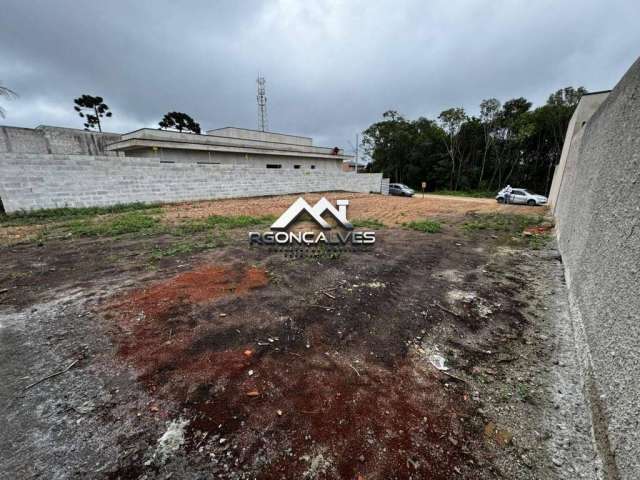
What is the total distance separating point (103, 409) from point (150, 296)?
1553mm

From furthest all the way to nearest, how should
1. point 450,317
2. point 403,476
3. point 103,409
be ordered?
point 450,317
point 103,409
point 403,476

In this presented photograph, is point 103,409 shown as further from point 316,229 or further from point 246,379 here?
point 316,229

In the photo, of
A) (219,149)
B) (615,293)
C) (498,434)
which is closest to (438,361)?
(498,434)

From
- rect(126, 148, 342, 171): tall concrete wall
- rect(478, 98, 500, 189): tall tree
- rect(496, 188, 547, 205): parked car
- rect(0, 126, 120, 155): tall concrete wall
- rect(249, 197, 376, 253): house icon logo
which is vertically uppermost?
rect(478, 98, 500, 189): tall tree

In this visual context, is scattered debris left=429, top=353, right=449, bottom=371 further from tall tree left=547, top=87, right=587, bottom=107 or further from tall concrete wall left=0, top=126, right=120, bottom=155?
tall tree left=547, top=87, right=587, bottom=107

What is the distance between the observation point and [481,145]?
2386 cm

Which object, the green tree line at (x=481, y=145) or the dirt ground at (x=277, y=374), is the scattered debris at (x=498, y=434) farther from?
the green tree line at (x=481, y=145)

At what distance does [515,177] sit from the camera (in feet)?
74.5

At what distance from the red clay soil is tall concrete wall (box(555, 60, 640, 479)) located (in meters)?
0.63

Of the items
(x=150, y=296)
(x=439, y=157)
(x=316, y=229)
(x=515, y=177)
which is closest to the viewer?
(x=150, y=296)

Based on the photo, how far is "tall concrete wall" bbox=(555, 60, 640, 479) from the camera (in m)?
1.22

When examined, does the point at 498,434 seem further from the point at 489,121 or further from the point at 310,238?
the point at 489,121

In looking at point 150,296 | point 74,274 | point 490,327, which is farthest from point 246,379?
point 74,274

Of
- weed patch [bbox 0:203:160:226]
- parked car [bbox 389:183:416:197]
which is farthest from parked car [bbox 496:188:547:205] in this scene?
weed patch [bbox 0:203:160:226]
